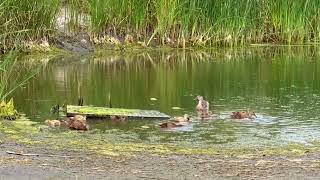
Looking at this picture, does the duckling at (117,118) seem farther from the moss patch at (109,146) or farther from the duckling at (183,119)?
the moss patch at (109,146)

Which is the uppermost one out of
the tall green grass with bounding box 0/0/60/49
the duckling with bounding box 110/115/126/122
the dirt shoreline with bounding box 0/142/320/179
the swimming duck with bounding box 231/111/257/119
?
the tall green grass with bounding box 0/0/60/49

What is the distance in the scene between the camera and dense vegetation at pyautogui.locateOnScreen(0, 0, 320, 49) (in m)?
16.3

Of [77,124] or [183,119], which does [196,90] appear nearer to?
[183,119]

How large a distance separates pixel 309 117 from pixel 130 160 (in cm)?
303

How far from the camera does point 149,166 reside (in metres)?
5.67

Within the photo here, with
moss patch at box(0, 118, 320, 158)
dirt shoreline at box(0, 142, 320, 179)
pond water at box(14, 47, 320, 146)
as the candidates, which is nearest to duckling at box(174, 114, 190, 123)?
pond water at box(14, 47, 320, 146)

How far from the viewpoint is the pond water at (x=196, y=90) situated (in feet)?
24.5

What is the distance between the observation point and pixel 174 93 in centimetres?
1020

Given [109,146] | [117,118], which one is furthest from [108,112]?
[109,146]

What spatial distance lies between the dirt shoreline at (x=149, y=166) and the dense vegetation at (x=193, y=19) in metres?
9.49

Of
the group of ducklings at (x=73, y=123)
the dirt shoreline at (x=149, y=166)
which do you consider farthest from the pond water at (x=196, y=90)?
the dirt shoreline at (x=149, y=166)

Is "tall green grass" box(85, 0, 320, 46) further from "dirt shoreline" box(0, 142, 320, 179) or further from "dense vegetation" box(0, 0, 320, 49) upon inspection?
"dirt shoreline" box(0, 142, 320, 179)

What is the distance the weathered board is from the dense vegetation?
23.4 ft

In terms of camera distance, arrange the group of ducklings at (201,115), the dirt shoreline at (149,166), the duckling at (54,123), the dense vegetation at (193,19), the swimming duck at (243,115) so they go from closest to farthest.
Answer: the dirt shoreline at (149,166) → the duckling at (54,123) → the group of ducklings at (201,115) → the swimming duck at (243,115) → the dense vegetation at (193,19)
